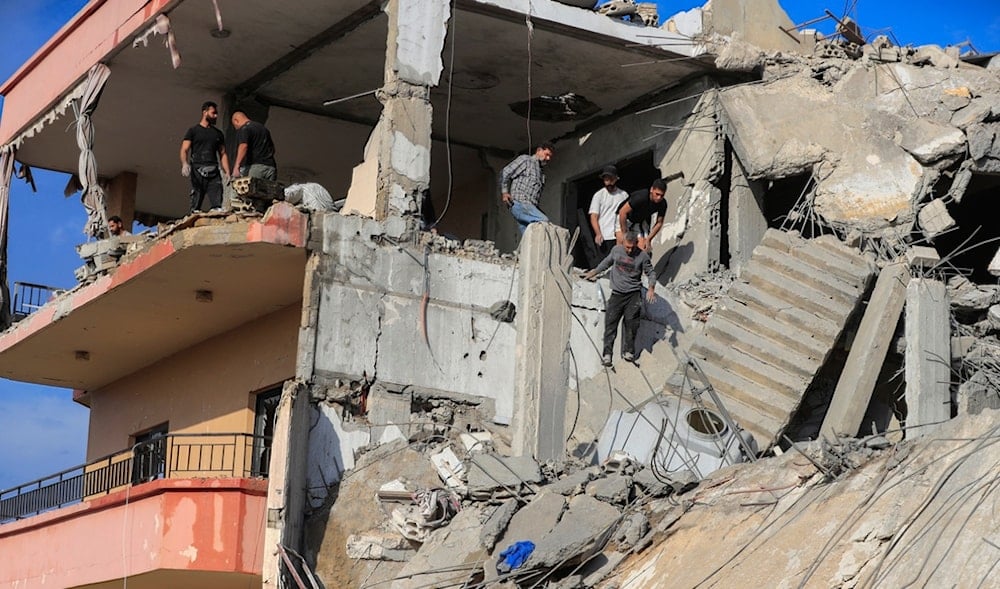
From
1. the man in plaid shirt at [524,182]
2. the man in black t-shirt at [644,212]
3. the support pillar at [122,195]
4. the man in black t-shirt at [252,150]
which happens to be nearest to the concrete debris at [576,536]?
the man in black t-shirt at [644,212]

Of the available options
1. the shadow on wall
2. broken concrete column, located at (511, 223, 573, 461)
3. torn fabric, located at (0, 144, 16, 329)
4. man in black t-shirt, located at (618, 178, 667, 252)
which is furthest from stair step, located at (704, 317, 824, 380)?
torn fabric, located at (0, 144, 16, 329)

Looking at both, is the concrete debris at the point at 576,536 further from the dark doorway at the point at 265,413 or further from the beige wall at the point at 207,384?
the dark doorway at the point at 265,413

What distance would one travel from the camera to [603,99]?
75.5 feet

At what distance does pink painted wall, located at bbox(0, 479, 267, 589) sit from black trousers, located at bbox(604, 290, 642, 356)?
4.29 metres

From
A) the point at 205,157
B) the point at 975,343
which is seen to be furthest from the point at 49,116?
the point at 975,343

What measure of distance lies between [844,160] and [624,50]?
3097mm

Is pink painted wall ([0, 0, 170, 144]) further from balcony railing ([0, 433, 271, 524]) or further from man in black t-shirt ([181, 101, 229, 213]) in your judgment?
balcony railing ([0, 433, 271, 524])

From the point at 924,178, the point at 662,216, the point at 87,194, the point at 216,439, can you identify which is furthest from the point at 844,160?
the point at 87,194

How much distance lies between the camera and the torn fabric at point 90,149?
2220 cm

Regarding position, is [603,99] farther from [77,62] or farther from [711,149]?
[77,62]

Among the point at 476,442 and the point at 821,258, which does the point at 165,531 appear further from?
the point at 821,258

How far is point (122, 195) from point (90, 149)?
4.14 metres

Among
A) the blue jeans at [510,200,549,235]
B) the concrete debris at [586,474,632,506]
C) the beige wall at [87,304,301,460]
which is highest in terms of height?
the blue jeans at [510,200,549,235]

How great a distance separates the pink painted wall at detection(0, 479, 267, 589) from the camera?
17.8m
